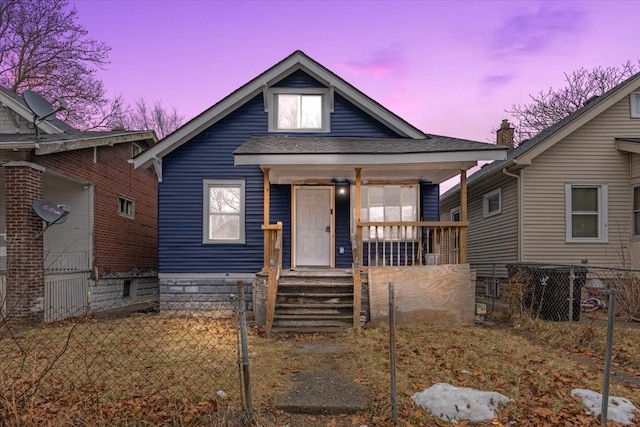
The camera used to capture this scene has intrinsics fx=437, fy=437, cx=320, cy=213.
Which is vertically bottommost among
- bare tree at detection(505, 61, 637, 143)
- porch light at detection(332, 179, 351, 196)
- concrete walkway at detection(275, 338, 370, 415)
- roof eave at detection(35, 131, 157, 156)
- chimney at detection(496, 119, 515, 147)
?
concrete walkway at detection(275, 338, 370, 415)

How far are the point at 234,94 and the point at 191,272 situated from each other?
475cm

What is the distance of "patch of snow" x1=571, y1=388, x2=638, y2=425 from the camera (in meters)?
4.25

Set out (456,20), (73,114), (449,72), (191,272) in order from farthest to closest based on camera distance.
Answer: (73,114) < (449,72) < (456,20) < (191,272)

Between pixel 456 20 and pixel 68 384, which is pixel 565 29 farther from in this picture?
pixel 68 384

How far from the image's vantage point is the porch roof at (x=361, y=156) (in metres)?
9.31

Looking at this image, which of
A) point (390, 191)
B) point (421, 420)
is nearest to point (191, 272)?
point (390, 191)

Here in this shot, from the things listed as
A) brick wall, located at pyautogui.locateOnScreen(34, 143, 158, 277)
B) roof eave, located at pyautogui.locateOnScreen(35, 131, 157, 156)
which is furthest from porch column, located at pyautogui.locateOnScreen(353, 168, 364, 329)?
brick wall, located at pyautogui.locateOnScreen(34, 143, 158, 277)

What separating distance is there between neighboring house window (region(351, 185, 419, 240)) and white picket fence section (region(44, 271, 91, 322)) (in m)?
7.54

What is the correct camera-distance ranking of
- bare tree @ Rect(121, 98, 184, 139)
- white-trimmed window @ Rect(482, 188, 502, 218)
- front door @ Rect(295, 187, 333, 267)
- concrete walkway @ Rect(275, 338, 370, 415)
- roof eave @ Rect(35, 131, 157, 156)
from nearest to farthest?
concrete walkway @ Rect(275, 338, 370, 415) < roof eave @ Rect(35, 131, 157, 156) < front door @ Rect(295, 187, 333, 267) < white-trimmed window @ Rect(482, 188, 502, 218) < bare tree @ Rect(121, 98, 184, 139)

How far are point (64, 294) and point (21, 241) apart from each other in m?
2.08

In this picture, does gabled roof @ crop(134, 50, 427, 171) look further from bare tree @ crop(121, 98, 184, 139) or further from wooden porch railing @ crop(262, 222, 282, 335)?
bare tree @ crop(121, 98, 184, 139)

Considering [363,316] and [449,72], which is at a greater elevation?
[449,72]

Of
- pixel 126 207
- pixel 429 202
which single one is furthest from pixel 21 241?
pixel 429 202

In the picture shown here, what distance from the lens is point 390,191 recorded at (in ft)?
39.1
